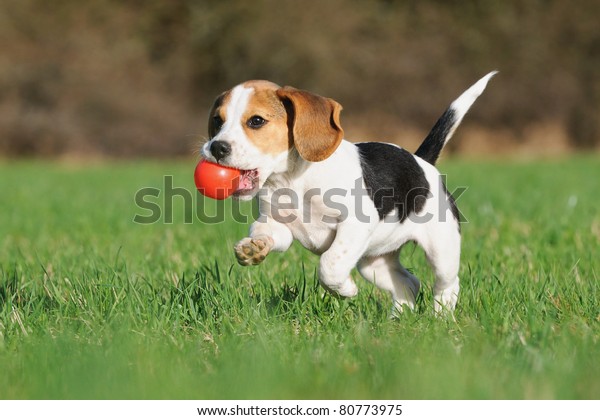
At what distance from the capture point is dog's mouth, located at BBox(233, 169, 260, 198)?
3.97 meters

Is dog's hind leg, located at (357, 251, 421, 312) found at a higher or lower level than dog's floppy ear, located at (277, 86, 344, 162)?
lower

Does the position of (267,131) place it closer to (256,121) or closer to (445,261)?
(256,121)

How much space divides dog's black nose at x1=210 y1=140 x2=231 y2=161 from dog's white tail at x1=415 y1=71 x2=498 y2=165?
1.51m

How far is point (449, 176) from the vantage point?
594 inches

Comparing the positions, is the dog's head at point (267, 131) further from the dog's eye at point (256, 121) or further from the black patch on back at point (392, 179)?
the black patch on back at point (392, 179)

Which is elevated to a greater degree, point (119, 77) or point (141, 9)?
point (141, 9)

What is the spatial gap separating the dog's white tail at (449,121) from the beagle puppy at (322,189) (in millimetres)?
436

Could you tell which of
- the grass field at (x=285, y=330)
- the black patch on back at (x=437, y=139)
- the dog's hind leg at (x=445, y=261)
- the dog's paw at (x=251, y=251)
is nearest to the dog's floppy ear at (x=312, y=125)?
the dog's paw at (x=251, y=251)

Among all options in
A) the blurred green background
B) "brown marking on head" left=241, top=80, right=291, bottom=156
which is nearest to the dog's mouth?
"brown marking on head" left=241, top=80, right=291, bottom=156

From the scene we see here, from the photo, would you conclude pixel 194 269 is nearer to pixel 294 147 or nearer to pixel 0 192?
pixel 294 147

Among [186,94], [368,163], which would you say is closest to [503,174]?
[368,163]

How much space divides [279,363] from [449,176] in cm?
1236

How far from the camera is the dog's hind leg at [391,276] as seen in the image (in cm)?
461

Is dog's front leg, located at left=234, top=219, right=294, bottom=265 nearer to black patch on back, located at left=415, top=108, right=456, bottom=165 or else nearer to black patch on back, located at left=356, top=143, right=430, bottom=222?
black patch on back, located at left=356, top=143, right=430, bottom=222
